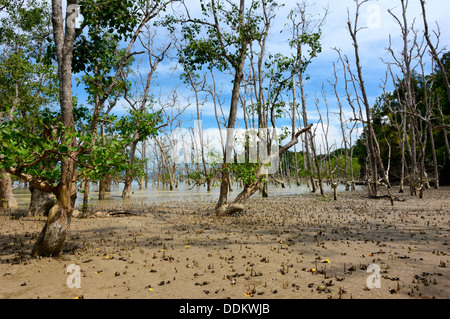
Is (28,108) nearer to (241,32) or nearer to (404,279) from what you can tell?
(241,32)

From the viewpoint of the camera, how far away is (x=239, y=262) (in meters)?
6.47

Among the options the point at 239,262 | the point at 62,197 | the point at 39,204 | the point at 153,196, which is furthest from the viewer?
the point at 153,196

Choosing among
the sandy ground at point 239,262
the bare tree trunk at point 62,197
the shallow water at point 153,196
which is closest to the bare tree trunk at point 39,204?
the shallow water at point 153,196

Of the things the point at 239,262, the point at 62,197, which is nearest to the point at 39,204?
the point at 62,197

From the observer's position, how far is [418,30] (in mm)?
22938

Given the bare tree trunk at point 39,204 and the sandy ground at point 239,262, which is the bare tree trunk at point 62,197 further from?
the bare tree trunk at point 39,204

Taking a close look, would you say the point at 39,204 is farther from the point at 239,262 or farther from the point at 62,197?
the point at 239,262

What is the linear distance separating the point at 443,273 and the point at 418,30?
23942 millimetres

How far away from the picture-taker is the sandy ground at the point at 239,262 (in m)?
4.93

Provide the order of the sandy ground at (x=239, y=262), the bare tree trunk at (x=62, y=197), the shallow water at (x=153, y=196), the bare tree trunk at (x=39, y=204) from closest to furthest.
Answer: the sandy ground at (x=239, y=262), the bare tree trunk at (x=62, y=197), the bare tree trunk at (x=39, y=204), the shallow water at (x=153, y=196)

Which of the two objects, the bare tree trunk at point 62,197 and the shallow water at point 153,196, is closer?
the bare tree trunk at point 62,197

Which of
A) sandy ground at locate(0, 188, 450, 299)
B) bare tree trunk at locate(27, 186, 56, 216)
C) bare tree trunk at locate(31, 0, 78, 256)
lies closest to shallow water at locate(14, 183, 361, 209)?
bare tree trunk at locate(27, 186, 56, 216)

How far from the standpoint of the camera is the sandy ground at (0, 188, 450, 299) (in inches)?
194

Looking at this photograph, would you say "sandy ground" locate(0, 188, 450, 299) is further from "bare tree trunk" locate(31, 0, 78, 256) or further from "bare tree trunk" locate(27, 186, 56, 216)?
"bare tree trunk" locate(27, 186, 56, 216)
